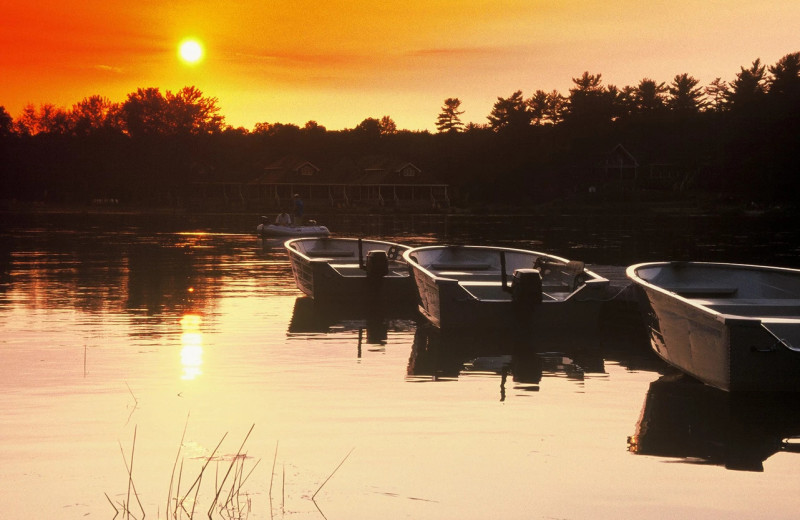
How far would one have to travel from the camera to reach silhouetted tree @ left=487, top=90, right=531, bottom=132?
412ft

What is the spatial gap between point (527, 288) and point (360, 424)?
5794 mm

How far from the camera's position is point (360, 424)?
9938mm

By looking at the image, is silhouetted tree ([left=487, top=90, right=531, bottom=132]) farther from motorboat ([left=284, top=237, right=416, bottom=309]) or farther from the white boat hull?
motorboat ([left=284, top=237, right=416, bottom=309])

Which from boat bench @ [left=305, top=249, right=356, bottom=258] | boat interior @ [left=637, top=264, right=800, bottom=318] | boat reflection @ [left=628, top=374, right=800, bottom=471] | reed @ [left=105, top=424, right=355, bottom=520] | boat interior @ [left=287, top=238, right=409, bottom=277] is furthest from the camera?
boat bench @ [left=305, top=249, right=356, bottom=258]

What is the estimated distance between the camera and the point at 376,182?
112688 mm

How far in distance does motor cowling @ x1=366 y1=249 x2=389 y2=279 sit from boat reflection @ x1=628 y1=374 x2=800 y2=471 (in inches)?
315

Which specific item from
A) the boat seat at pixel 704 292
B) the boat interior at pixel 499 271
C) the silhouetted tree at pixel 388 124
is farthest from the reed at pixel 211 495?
the silhouetted tree at pixel 388 124

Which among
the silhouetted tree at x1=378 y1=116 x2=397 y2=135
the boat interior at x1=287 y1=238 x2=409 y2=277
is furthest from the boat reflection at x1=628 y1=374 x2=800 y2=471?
the silhouetted tree at x1=378 y1=116 x2=397 y2=135

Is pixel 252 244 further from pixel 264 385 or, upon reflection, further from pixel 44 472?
pixel 44 472

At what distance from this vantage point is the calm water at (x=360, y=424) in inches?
296

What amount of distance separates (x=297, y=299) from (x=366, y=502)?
15.1 meters

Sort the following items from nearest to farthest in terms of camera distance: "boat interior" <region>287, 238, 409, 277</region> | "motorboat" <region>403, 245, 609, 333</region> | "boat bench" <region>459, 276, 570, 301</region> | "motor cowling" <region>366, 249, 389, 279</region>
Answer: "motorboat" <region>403, 245, 609, 333</region>, "boat bench" <region>459, 276, 570, 301</region>, "motor cowling" <region>366, 249, 389, 279</region>, "boat interior" <region>287, 238, 409, 277</region>

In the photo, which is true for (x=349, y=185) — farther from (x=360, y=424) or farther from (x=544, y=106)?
(x=360, y=424)

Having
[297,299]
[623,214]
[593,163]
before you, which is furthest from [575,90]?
[297,299]
